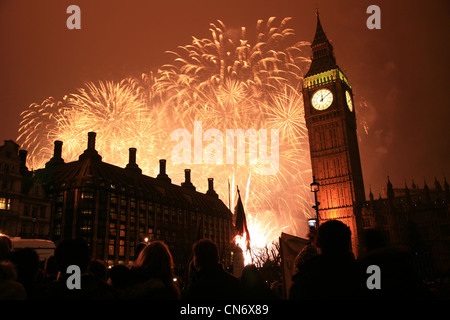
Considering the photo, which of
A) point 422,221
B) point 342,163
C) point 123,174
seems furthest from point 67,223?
point 422,221

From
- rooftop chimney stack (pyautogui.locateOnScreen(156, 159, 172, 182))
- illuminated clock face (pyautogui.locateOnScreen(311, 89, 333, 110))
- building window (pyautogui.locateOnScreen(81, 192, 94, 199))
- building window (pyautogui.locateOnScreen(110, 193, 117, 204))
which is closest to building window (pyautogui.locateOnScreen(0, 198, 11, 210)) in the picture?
building window (pyautogui.locateOnScreen(81, 192, 94, 199))

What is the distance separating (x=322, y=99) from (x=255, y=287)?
81458 millimetres

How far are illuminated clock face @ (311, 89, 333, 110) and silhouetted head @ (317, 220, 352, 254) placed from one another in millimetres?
82310

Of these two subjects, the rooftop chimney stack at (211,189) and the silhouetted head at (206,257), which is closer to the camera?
the silhouetted head at (206,257)

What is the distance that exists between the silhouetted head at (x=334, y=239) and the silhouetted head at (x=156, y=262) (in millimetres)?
2269

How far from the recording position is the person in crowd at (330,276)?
11.3 ft

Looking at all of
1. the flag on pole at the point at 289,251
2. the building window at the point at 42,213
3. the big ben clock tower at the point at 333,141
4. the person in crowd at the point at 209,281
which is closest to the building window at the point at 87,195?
the building window at the point at 42,213

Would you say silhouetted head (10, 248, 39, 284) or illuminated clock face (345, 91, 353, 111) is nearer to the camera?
silhouetted head (10, 248, 39, 284)

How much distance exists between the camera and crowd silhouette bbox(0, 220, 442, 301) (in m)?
3.51

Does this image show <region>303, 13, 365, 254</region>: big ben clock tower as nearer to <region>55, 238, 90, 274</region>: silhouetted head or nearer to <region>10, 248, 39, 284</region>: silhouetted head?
<region>10, 248, 39, 284</region>: silhouetted head

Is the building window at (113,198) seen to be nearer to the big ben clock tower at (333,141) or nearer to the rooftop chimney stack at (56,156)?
the rooftop chimney stack at (56,156)

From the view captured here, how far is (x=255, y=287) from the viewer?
5.98 meters
